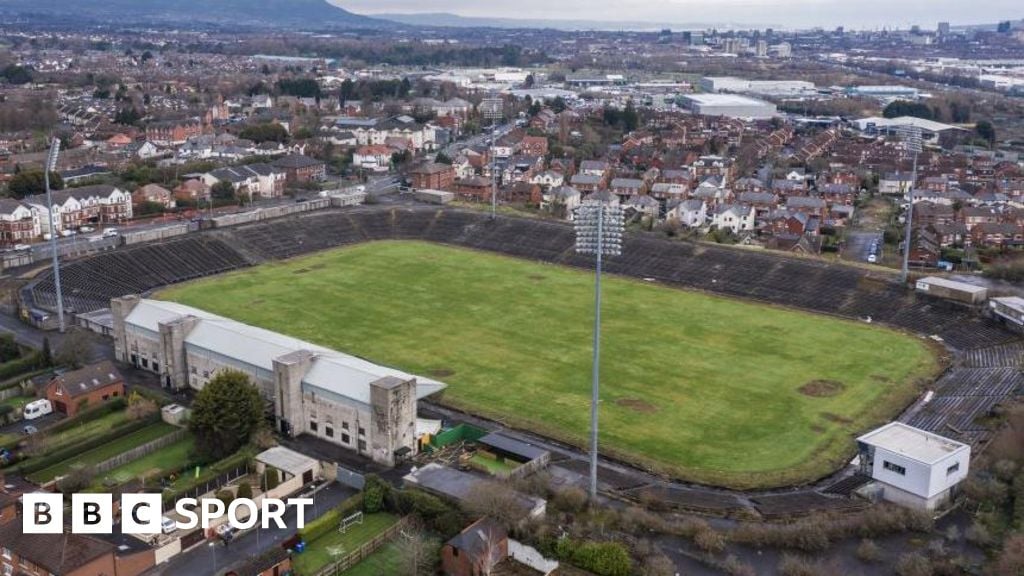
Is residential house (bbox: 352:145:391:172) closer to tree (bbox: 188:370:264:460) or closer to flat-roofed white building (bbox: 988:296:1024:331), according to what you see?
flat-roofed white building (bbox: 988:296:1024:331)

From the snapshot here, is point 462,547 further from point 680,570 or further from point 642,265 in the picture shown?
point 642,265

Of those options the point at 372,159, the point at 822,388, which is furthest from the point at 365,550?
the point at 372,159

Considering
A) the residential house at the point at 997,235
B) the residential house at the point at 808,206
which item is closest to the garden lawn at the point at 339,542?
the residential house at the point at 808,206

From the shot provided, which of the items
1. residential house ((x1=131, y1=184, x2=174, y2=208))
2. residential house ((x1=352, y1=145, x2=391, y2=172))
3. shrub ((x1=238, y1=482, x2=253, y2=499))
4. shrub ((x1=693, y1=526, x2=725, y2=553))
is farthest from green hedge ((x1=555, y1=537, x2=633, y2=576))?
residential house ((x1=352, y1=145, x2=391, y2=172))

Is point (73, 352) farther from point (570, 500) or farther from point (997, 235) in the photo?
point (997, 235)

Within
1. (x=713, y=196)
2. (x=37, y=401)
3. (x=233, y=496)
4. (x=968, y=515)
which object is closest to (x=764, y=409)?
(x=968, y=515)

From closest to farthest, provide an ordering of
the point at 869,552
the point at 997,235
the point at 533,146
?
the point at 869,552
the point at 997,235
the point at 533,146
